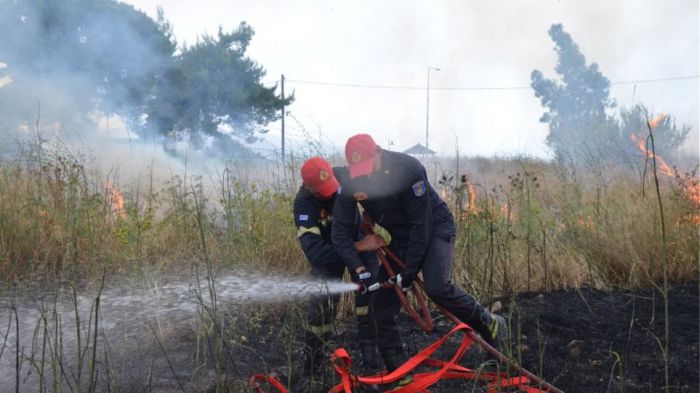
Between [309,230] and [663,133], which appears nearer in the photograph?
[309,230]

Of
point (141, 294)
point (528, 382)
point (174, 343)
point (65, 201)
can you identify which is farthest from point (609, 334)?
point (65, 201)

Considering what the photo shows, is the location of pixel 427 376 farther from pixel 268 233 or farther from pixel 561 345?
pixel 268 233

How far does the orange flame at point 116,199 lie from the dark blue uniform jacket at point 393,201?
10.2 feet

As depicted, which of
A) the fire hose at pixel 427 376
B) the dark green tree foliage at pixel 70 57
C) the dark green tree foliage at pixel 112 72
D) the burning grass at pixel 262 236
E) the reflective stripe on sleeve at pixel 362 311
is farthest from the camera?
the dark green tree foliage at pixel 112 72

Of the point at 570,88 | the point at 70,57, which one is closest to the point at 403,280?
the point at 70,57

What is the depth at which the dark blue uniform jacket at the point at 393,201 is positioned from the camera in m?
4.27

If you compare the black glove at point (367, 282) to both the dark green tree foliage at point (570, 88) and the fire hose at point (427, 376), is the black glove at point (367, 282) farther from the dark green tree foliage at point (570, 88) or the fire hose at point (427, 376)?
the dark green tree foliage at point (570, 88)

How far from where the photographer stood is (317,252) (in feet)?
14.9

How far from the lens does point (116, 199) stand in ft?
22.0

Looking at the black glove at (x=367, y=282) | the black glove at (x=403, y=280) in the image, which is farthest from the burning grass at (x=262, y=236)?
the black glove at (x=403, y=280)

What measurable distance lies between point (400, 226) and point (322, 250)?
22.7 inches

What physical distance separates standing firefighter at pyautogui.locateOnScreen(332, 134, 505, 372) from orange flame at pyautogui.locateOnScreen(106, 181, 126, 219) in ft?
10.4

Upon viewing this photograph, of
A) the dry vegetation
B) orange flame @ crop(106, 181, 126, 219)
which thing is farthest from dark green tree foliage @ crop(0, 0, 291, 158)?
the dry vegetation

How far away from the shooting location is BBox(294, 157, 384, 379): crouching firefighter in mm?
4387
